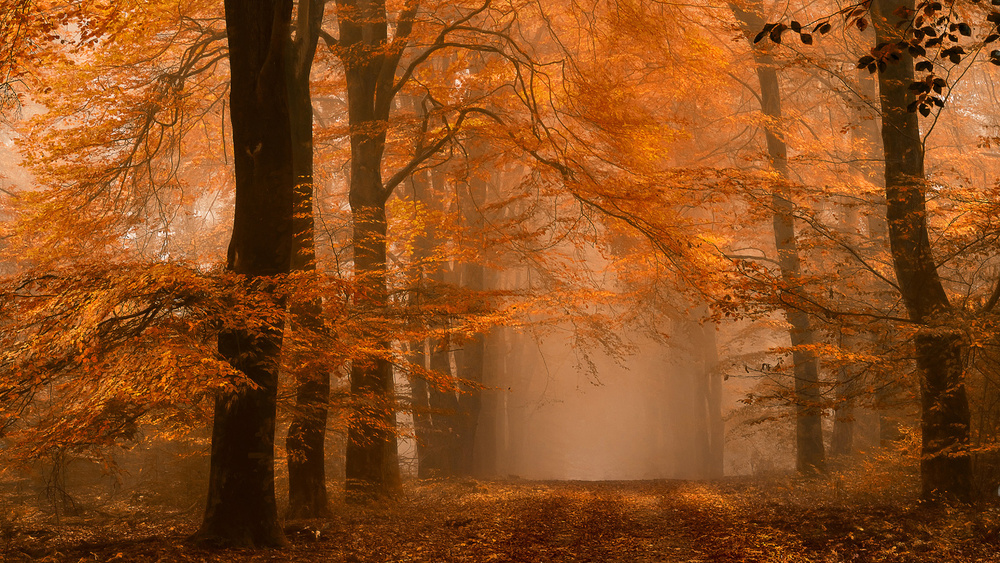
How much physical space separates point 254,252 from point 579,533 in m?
4.43

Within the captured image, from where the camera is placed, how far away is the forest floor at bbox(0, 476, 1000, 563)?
5.59m

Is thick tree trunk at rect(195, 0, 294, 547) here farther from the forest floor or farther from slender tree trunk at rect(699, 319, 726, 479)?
slender tree trunk at rect(699, 319, 726, 479)

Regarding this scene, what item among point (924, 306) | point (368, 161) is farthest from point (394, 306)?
point (924, 306)

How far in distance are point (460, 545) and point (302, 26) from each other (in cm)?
566

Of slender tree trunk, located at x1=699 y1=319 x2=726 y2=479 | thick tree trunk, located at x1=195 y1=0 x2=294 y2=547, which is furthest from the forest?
slender tree trunk, located at x1=699 y1=319 x2=726 y2=479

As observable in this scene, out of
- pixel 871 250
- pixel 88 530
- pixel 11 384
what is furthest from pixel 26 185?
pixel 871 250

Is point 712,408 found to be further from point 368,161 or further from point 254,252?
point 254,252

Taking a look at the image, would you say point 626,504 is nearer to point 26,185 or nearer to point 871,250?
point 871,250

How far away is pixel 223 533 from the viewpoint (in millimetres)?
5707

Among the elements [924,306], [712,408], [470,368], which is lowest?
[712,408]

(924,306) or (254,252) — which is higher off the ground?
(254,252)

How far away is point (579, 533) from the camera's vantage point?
7.41 m

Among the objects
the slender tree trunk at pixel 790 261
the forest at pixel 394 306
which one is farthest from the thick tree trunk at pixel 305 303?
the slender tree trunk at pixel 790 261

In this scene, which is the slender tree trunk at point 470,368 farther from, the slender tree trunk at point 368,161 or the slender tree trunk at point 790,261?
the slender tree trunk at point 790,261
